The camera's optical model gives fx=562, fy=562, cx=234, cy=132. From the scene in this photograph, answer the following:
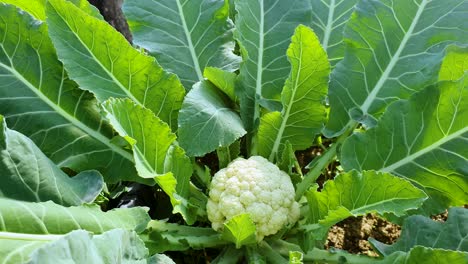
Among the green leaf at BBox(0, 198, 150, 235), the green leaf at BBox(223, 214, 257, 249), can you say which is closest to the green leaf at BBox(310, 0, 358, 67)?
the green leaf at BBox(223, 214, 257, 249)

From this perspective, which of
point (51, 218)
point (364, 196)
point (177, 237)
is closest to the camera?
point (51, 218)

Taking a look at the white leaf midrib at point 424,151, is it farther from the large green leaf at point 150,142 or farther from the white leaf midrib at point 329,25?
the large green leaf at point 150,142

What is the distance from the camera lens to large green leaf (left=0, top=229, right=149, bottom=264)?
66 cm

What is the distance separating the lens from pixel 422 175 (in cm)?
116

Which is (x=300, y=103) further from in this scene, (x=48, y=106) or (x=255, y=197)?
(x=48, y=106)

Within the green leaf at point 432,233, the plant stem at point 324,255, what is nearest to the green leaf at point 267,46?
the plant stem at point 324,255

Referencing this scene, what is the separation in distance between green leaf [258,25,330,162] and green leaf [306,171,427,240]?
0.21m

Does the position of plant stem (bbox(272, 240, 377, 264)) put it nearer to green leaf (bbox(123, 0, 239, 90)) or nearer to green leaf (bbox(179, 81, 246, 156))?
green leaf (bbox(179, 81, 246, 156))

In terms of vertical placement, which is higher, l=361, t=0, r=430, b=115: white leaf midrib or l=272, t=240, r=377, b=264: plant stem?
l=361, t=0, r=430, b=115: white leaf midrib

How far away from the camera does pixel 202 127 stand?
3.68 ft

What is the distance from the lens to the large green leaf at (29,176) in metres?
0.89

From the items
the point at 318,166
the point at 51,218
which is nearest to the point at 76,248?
the point at 51,218

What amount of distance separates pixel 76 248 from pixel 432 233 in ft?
2.25

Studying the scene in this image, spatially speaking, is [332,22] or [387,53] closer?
[387,53]
